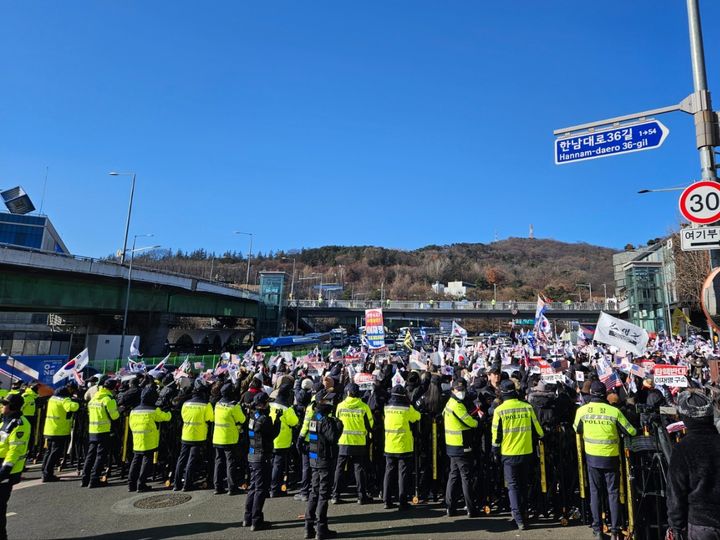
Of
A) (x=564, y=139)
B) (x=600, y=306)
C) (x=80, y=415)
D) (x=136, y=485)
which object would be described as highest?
(x=600, y=306)

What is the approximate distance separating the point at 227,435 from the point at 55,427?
4046 millimetres

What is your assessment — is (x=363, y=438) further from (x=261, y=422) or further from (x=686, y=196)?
(x=686, y=196)

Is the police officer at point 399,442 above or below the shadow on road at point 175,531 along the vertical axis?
above

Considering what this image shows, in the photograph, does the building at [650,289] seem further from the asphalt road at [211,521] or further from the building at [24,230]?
the building at [24,230]

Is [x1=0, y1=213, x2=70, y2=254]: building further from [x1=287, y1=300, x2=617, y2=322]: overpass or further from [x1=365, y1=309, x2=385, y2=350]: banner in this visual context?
[x1=365, y1=309, x2=385, y2=350]: banner

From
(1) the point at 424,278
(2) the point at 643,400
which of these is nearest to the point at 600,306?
(2) the point at 643,400

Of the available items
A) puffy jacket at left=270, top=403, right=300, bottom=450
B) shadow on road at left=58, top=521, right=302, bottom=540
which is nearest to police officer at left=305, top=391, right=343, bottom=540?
shadow on road at left=58, top=521, right=302, bottom=540

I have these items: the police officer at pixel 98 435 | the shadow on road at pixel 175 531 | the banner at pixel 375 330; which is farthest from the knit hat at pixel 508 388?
the banner at pixel 375 330

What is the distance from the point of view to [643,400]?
929 centimetres

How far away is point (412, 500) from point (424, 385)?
2460 millimetres

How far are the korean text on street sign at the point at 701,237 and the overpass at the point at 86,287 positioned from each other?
3076 centimetres

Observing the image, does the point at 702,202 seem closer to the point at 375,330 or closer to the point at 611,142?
the point at 611,142

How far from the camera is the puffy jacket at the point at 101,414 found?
8.62m

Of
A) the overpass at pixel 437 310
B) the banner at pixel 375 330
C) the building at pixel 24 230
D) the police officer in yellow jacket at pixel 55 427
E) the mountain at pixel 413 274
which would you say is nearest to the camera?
the police officer in yellow jacket at pixel 55 427
